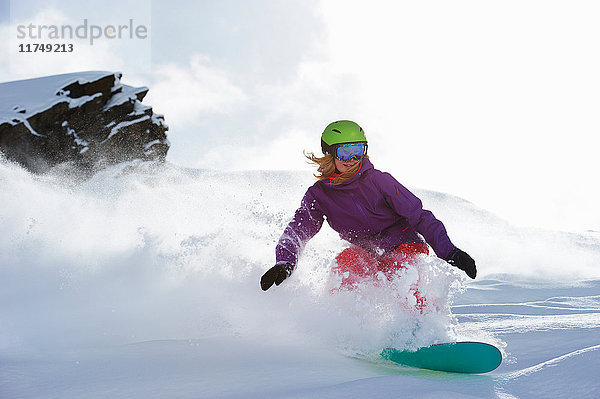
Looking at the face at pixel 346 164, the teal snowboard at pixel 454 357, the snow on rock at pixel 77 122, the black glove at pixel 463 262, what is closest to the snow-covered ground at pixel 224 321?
the teal snowboard at pixel 454 357

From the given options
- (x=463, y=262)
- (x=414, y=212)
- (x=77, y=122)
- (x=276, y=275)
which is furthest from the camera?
(x=77, y=122)

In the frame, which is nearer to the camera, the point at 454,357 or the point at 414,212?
the point at 454,357

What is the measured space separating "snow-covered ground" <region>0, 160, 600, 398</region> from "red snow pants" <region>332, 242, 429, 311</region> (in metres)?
0.09

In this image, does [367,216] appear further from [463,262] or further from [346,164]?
[463,262]

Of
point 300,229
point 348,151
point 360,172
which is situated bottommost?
point 300,229

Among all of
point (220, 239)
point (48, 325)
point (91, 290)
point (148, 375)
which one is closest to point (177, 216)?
point (220, 239)

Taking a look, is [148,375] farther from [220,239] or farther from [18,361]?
[220,239]

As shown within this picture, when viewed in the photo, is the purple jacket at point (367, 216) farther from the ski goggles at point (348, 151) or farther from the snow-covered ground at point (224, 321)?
the snow-covered ground at point (224, 321)

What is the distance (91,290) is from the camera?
8.94 ft

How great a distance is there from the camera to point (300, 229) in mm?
2449

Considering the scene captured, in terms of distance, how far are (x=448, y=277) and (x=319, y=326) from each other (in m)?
0.72

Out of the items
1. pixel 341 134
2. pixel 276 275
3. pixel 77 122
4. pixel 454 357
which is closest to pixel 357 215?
pixel 341 134

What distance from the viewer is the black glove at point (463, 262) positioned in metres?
1.88

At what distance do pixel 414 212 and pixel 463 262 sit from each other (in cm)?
43
